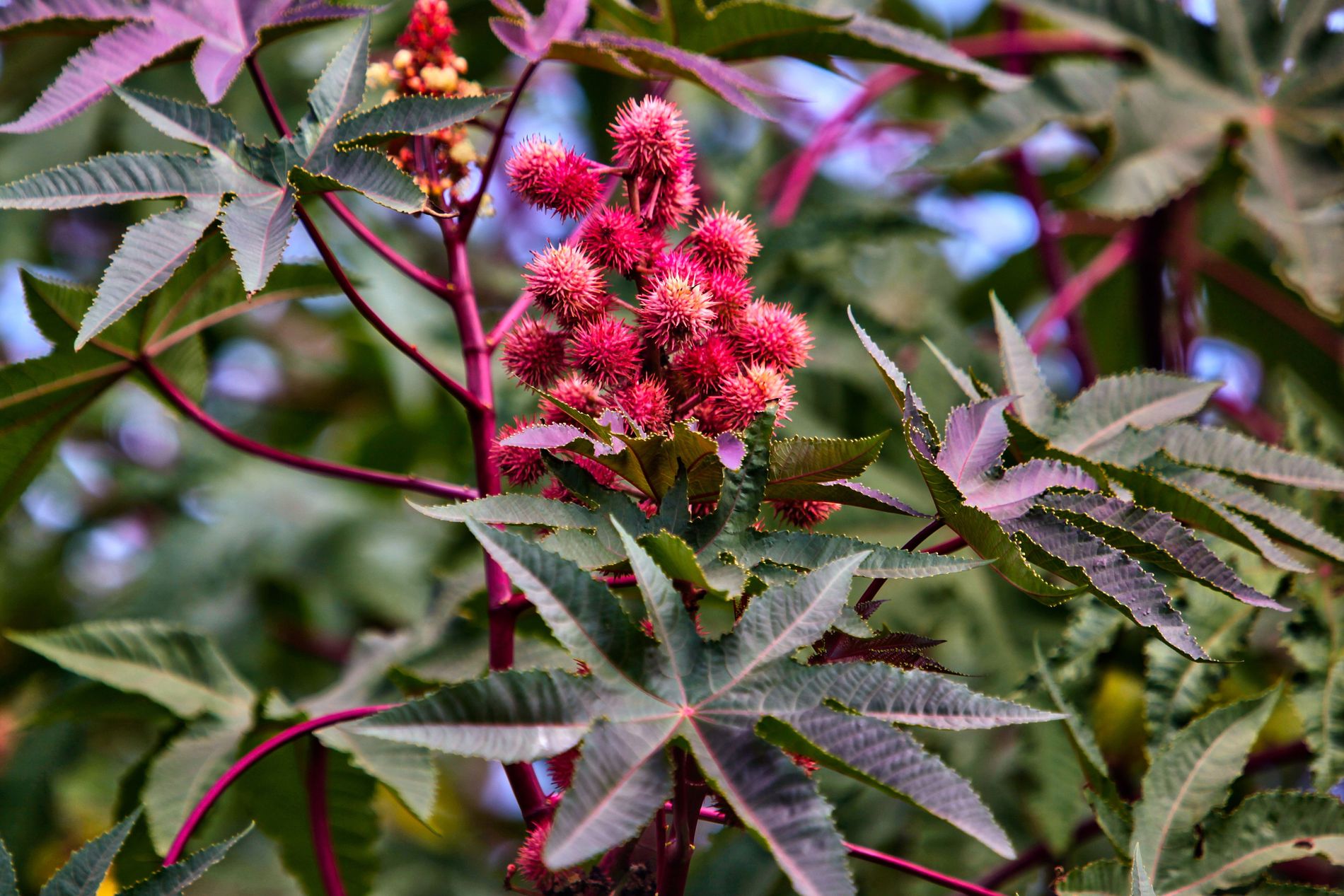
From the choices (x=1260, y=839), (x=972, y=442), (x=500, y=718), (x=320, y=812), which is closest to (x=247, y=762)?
(x=320, y=812)

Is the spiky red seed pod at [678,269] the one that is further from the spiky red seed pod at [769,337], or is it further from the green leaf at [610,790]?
the green leaf at [610,790]

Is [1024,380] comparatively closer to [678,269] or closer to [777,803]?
[678,269]

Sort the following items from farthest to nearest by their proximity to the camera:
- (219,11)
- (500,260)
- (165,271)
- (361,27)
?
1. (500,260)
2. (219,11)
3. (361,27)
4. (165,271)

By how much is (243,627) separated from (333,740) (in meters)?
1.60

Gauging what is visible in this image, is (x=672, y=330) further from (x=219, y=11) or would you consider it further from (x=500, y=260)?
(x=500, y=260)

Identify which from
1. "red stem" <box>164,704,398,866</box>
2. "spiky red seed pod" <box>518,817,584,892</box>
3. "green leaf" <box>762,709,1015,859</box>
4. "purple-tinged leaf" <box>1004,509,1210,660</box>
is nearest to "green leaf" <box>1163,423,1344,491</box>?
"purple-tinged leaf" <box>1004,509,1210,660</box>

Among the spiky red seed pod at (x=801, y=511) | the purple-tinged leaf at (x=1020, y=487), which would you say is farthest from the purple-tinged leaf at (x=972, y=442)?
the spiky red seed pod at (x=801, y=511)

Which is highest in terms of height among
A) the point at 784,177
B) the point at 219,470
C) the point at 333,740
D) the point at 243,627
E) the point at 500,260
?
the point at 500,260

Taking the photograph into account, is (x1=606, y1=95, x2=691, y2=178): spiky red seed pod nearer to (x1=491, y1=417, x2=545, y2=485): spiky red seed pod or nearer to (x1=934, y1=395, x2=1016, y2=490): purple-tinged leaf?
(x1=491, y1=417, x2=545, y2=485): spiky red seed pod

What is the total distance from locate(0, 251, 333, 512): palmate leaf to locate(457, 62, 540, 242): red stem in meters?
0.39

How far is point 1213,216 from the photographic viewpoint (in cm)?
371

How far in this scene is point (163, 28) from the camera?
1.52 m

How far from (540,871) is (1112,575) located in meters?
0.65

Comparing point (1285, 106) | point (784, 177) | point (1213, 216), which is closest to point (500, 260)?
point (784, 177)
